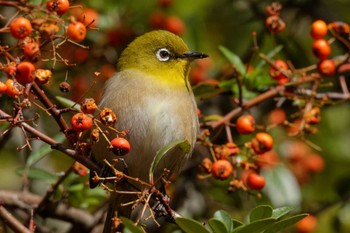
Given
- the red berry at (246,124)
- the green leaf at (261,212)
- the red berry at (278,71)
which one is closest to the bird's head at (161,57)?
the red berry at (278,71)

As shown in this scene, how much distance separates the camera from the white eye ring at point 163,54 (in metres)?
4.85

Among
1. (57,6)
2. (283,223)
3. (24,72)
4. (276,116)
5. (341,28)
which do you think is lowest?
(283,223)

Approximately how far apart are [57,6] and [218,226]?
1191 millimetres

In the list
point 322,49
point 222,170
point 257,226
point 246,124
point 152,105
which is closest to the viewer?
point 257,226

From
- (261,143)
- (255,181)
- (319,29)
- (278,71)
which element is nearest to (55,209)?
(255,181)

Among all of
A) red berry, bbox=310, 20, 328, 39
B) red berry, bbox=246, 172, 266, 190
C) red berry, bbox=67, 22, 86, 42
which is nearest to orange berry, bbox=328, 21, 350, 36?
red berry, bbox=310, 20, 328, 39

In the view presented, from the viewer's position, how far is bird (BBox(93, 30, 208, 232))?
434 centimetres

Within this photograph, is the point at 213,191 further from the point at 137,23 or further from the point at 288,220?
the point at 288,220

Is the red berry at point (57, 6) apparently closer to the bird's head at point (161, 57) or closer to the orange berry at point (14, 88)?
the orange berry at point (14, 88)

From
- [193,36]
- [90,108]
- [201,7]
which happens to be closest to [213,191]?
[193,36]

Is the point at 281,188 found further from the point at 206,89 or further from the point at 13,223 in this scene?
the point at 13,223

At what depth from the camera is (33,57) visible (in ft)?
9.39

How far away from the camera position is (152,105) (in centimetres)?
442

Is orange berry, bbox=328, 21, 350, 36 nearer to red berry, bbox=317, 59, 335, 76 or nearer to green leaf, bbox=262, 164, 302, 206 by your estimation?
red berry, bbox=317, 59, 335, 76
